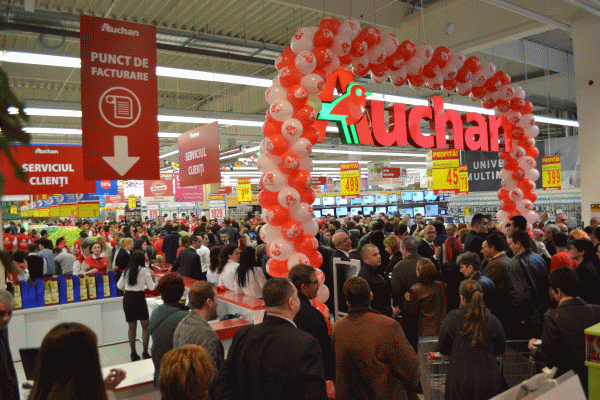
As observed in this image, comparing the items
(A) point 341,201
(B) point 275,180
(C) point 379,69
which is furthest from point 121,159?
(A) point 341,201

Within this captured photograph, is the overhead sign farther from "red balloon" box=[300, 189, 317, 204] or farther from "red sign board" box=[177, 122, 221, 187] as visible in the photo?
"red balloon" box=[300, 189, 317, 204]

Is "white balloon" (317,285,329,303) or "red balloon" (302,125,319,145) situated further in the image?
"red balloon" (302,125,319,145)

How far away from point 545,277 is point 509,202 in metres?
3.72

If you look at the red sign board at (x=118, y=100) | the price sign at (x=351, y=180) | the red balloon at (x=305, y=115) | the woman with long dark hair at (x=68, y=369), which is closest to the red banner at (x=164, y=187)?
the price sign at (x=351, y=180)

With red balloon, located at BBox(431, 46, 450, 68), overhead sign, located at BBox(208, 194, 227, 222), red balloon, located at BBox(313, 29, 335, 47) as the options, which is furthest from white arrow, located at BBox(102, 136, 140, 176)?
overhead sign, located at BBox(208, 194, 227, 222)

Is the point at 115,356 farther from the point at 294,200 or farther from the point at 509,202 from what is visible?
the point at 509,202

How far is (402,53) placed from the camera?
21.2 ft

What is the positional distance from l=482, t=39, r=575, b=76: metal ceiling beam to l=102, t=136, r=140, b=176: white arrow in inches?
355

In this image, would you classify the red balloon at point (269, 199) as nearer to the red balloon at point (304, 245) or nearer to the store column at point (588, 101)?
the red balloon at point (304, 245)

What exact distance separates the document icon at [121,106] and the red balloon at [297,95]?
81.8 inches

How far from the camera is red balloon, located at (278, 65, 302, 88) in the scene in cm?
545

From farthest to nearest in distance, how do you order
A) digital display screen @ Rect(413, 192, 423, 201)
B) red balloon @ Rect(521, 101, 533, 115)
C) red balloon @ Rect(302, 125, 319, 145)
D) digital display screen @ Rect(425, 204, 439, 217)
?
1. digital display screen @ Rect(413, 192, 423, 201)
2. digital display screen @ Rect(425, 204, 439, 217)
3. red balloon @ Rect(521, 101, 533, 115)
4. red balloon @ Rect(302, 125, 319, 145)

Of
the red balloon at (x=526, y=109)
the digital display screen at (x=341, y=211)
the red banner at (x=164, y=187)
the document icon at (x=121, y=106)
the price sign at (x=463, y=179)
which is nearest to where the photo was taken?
the document icon at (x=121, y=106)

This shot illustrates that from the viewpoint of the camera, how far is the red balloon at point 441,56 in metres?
6.84
